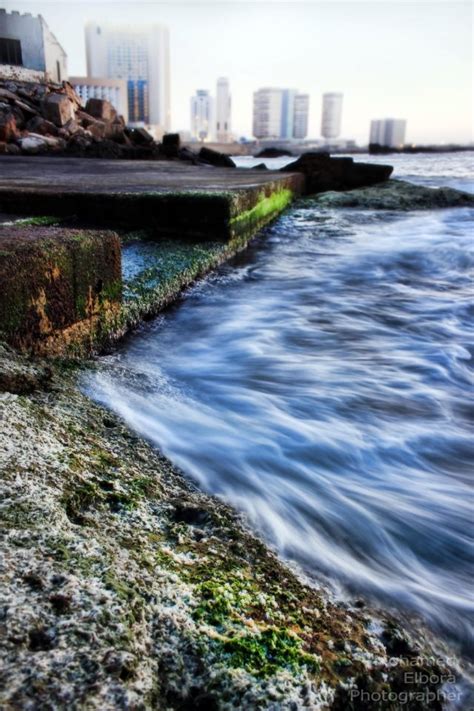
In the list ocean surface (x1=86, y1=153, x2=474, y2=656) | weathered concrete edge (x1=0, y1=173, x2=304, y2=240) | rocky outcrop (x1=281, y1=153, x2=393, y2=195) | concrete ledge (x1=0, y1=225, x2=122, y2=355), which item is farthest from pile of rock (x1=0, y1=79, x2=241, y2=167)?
concrete ledge (x1=0, y1=225, x2=122, y2=355)

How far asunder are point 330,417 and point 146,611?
1.77 m

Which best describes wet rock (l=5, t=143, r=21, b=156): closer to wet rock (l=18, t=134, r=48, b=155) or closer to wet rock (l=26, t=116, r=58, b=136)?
wet rock (l=18, t=134, r=48, b=155)

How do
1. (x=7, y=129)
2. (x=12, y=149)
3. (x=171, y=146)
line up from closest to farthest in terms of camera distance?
(x=12, y=149) → (x=7, y=129) → (x=171, y=146)

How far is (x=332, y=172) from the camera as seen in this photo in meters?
11.7

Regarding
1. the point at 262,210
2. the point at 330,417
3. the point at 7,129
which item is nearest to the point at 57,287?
the point at 330,417

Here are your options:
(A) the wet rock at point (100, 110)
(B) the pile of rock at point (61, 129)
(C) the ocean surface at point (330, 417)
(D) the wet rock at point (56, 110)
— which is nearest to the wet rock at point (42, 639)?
(C) the ocean surface at point (330, 417)

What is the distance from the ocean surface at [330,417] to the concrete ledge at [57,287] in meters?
0.20

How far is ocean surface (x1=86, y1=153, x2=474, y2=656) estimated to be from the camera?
1624mm

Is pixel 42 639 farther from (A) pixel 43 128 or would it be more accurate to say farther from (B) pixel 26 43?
(B) pixel 26 43

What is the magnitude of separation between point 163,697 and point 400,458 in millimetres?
1622

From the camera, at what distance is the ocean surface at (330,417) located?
5.33 ft

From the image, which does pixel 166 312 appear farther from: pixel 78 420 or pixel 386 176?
pixel 386 176

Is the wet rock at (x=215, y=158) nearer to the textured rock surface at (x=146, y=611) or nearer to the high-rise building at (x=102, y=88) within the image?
the textured rock surface at (x=146, y=611)

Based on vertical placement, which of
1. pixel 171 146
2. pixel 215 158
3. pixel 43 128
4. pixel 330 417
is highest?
pixel 43 128
